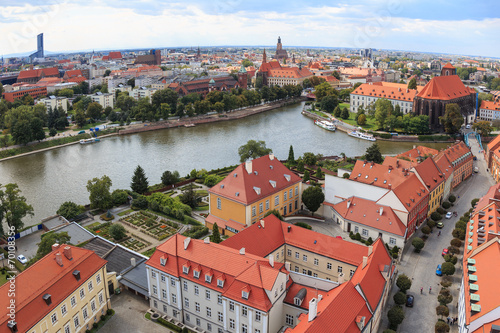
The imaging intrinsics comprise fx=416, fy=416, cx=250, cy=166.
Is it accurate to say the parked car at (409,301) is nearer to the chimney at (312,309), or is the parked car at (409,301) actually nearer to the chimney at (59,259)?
the chimney at (312,309)

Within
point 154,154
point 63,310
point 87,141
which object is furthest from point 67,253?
point 87,141

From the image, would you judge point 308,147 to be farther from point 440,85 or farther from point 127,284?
point 127,284

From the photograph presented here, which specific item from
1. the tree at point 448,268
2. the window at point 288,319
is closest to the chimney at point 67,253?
the window at point 288,319

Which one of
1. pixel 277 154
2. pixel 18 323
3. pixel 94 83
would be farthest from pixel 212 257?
pixel 94 83

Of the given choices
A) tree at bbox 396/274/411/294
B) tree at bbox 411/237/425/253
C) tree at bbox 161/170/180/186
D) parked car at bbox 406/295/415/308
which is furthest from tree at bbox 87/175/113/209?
parked car at bbox 406/295/415/308

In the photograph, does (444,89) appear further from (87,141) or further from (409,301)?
(87,141)
